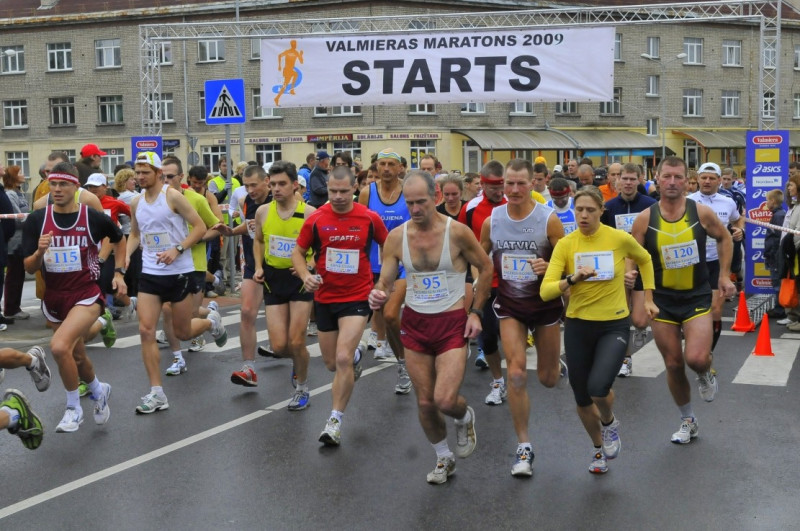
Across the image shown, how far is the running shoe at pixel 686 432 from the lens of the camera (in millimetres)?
7391

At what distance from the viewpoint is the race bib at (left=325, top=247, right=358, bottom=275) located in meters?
7.78

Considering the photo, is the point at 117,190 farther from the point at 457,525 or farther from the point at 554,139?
the point at 554,139

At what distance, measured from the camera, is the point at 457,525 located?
18.5ft

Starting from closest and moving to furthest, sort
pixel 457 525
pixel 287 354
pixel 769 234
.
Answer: pixel 457 525, pixel 287 354, pixel 769 234

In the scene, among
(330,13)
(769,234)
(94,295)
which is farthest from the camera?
(330,13)

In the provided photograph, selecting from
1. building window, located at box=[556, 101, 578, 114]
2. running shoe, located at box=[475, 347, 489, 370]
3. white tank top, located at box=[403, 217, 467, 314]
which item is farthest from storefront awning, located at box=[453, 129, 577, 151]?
white tank top, located at box=[403, 217, 467, 314]

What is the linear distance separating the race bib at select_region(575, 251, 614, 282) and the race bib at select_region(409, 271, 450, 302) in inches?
34.8

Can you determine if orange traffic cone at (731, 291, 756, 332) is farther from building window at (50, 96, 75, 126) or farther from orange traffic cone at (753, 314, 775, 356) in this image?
building window at (50, 96, 75, 126)

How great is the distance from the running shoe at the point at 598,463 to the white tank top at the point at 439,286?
1382 mm

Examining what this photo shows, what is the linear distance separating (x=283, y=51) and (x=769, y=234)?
30.4ft

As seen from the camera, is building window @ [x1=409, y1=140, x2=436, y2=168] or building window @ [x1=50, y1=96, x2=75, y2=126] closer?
building window @ [x1=409, y1=140, x2=436, y2=168]

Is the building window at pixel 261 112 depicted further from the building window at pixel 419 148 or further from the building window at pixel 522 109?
the building window at pixel 522 109

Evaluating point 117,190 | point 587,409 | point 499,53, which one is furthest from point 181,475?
point 499,53

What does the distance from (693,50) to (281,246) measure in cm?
5564
